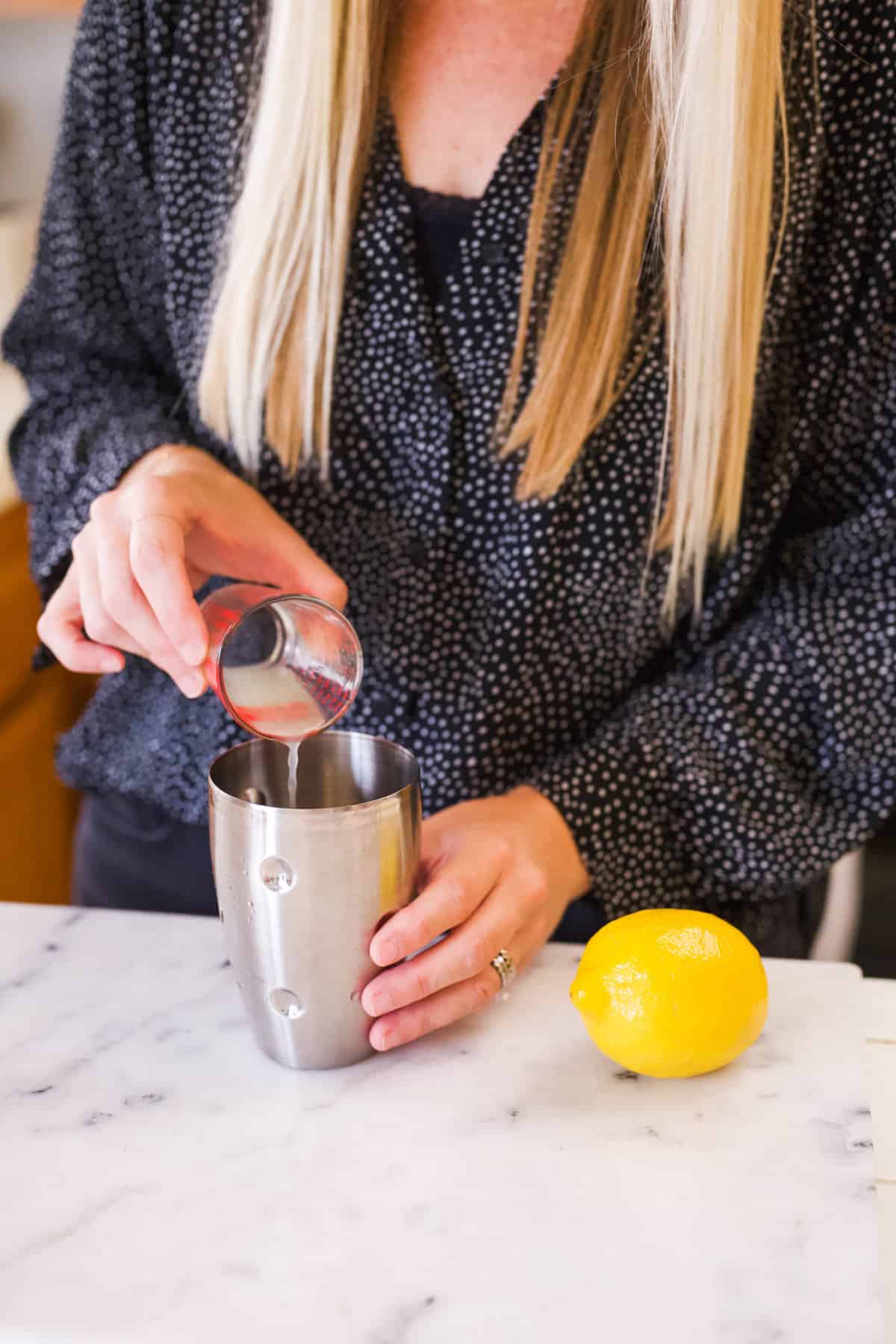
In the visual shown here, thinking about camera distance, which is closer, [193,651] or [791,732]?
[193,651]

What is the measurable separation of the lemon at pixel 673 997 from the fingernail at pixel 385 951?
0.10 metres

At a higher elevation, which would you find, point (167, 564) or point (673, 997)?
point (167, 564)

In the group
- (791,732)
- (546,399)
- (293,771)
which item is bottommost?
(791,732)

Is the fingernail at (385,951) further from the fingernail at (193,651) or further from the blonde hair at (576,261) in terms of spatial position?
the blonde hair at (576,261)

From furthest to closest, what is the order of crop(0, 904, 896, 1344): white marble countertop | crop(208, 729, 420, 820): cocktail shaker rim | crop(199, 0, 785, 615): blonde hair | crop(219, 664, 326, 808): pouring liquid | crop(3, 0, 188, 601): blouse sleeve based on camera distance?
crop(3, 0, 188, 601): blouse sleeve, crop(199, 0, 785, 615): blonde hair, crop(219, 664, 326, 808): pouring liquid, crop(208, 729, 420, 820): cocktail shaker rim, crop(0, 904, 896, 1344): white marble countertop

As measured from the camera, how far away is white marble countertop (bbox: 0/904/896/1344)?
0.50 meters

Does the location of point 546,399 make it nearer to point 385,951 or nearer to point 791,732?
point 791,732

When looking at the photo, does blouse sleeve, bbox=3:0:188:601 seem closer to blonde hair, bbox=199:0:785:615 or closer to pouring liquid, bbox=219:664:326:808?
blonde hair, bbox=199:0:785:615

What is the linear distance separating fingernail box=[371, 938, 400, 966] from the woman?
219mm

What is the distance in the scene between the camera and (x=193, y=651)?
0.71 metres

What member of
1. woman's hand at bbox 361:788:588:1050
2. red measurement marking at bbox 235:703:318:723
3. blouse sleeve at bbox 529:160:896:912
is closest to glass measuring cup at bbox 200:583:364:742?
red measurement marking at bbox 235:703:318:723

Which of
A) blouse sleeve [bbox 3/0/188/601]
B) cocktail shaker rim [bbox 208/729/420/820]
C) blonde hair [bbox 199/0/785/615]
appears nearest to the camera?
cocktail shaker rim [bbox 208/729/420/820]

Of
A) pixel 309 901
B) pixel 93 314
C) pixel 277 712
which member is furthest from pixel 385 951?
pixel 93 314

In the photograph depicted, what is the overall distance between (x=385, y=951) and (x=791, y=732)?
447 millimetres
